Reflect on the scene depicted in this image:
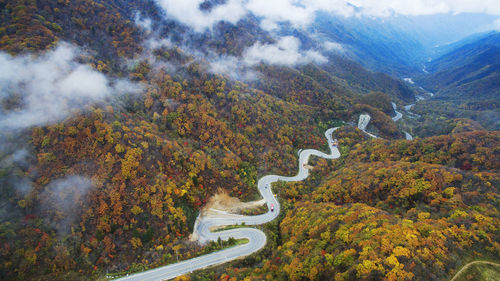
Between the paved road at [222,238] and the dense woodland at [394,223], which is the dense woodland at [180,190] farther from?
the paved road at [222,238]

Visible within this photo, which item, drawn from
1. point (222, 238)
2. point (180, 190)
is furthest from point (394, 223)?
point (180, 190)

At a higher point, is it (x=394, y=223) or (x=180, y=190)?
(x=180, y=190)

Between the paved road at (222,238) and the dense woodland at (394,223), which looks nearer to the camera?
the dense woodland at (394,223)

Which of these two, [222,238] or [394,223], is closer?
[394,223]

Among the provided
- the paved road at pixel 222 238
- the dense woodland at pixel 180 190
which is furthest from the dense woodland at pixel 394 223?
the paved road at pixel 222 238

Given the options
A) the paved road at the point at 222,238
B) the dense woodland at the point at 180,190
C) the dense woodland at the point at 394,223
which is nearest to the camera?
the dense woodland at the point at 394,223

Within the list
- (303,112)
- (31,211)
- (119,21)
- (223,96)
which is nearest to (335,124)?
(303,112)

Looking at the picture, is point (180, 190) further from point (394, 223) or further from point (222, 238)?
point (394, 223)

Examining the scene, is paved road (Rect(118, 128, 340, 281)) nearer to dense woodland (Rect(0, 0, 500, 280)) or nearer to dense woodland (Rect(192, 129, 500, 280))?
dense woodland (Rect(0, 0, 500, 280))

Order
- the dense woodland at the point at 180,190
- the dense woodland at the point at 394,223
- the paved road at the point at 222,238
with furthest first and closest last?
the paved road at the point at 222,238
the dense woodland at the point at 180,190
the dense woodland at the point at 394,223
